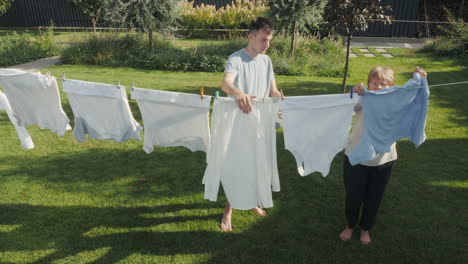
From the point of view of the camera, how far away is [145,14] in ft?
38.0

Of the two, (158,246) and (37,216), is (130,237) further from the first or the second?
(37,216)

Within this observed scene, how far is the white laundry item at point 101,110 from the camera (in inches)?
144

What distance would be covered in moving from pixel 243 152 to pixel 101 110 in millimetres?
1629

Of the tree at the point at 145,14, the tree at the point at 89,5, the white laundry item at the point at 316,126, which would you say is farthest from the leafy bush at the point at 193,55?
the white laundry item at the point at 316,126

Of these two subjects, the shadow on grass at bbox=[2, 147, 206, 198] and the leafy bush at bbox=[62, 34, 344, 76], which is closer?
the shadow on grass at bbox=[2, 147, 206, 198]

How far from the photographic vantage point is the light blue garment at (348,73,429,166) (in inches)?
120

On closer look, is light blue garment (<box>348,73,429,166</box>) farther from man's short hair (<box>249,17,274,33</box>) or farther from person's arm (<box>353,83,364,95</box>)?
man's short hair (<box>249,17,274,33</box>)

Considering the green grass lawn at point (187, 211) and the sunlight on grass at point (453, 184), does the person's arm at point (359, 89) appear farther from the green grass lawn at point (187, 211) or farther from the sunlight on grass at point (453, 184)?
the sunlight on grass at point (453, 184)

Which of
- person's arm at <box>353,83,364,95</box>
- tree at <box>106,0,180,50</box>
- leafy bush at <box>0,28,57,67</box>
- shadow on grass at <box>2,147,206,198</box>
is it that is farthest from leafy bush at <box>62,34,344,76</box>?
person's arm at <box>353,83,364,95</box>

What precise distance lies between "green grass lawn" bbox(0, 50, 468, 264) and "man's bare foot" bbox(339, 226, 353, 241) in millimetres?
58

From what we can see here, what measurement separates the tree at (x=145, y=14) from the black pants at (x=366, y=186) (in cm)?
996

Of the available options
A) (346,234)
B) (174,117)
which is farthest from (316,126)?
(174,117)

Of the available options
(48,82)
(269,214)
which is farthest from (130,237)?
(48,82)

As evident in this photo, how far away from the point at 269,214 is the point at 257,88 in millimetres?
1603
